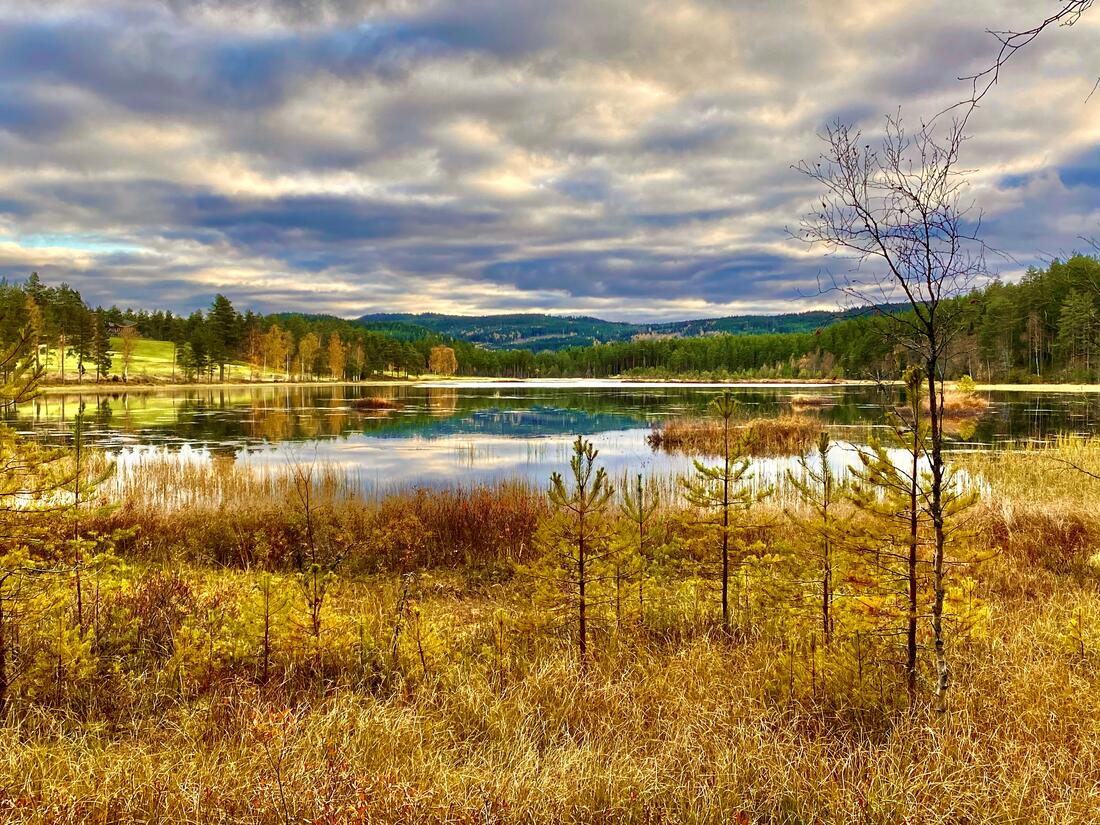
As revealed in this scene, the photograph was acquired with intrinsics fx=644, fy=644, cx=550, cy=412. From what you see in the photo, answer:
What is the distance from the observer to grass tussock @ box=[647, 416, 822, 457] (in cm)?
3038

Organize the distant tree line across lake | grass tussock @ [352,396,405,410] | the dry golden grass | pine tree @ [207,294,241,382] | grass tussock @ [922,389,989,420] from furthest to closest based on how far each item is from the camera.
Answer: pine tree @ [207,294,241,382] → the distant tree line across lake → grass tussock @ [352,396,405,410] → grass tussock @ [922,389,989,420] → the dry golden grass

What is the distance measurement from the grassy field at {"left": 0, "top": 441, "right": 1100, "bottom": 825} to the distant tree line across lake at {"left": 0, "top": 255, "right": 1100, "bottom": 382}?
37.7m

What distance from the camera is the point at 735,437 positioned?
30344mm

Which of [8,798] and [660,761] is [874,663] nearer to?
[660,761]

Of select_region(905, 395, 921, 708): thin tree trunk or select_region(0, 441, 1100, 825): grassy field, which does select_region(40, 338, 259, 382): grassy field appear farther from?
select_region(905, 395, 921, 708): thin tree trunk

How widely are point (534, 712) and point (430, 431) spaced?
3335cm

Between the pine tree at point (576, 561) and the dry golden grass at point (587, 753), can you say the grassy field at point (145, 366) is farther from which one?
the dry golden grass at point (587, 753)

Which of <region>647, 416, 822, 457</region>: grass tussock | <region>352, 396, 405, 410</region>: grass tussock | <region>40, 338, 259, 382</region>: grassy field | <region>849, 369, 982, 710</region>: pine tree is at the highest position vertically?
<region>40, 338, 259, 382</region>: grassy field

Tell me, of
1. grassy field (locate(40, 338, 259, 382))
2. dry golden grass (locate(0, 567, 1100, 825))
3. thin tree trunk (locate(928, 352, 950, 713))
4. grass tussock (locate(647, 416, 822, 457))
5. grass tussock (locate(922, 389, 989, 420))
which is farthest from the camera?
grassy field (locate(40, 338, 259, 382))

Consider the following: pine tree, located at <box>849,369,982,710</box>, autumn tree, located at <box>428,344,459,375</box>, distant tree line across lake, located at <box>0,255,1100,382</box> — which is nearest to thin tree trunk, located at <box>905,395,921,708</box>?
pine tree, located at <box>849,369,982,710</box>

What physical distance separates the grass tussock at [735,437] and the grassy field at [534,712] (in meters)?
20.7

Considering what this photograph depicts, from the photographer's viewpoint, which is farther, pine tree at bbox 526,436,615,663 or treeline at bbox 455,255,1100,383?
treeline at bbox 455,255,1100,383

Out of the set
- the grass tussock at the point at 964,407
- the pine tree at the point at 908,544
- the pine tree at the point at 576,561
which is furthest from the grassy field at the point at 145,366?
the pine tree at the point at 908,544

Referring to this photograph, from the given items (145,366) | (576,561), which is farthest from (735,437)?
(145,366)
